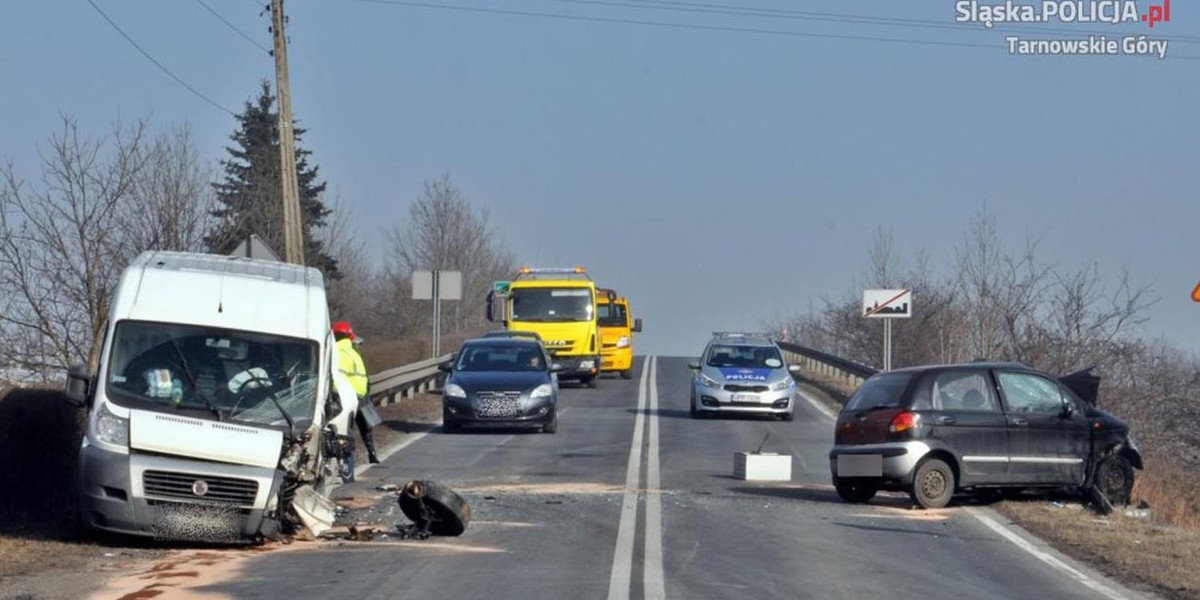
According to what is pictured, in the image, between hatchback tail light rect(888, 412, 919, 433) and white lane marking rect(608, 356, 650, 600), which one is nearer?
white lane marking rect(608, 356, 650, 600)

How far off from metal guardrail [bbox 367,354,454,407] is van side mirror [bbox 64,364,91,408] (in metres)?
14.4

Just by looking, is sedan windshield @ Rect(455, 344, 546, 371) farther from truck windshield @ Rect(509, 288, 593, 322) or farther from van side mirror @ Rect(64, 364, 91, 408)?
van side mirror @ Rect(64, 364, 91, 408)

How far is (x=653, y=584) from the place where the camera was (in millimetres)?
10969

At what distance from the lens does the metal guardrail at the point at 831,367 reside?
33.7 meters

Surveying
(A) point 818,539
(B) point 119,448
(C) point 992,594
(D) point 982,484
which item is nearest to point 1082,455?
(D) point 982,484

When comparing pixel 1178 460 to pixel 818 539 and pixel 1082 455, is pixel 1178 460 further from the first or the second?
pixel 818 539

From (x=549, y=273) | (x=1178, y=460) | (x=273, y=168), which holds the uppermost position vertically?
(x=273, y=168)

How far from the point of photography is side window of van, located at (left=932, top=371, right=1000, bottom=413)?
55.3 feet

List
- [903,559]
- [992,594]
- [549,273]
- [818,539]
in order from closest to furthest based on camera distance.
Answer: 1. [992,594]
2. [903,559]
3. [818,539]
4. [549,273]

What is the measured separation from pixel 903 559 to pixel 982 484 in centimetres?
433

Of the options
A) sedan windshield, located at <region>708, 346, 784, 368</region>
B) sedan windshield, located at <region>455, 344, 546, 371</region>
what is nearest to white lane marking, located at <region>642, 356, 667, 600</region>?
sedan windshield, located at <region>455, 344, 546, 371</region>

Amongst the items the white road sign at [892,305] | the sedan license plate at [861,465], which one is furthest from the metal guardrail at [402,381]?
the sedan license plate at [861,465]

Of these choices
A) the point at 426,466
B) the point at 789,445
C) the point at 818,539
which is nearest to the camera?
the point at 818,539

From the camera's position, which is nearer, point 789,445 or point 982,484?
point 982,484
